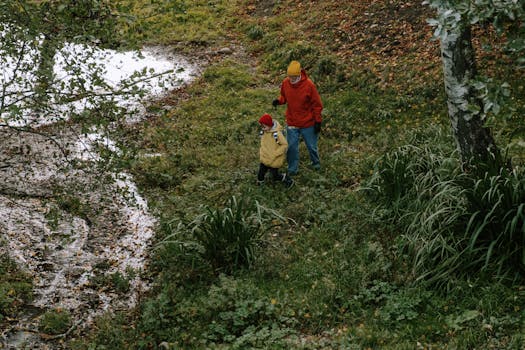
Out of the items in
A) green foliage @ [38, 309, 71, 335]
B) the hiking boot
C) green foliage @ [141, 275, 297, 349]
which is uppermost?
the hiking boot

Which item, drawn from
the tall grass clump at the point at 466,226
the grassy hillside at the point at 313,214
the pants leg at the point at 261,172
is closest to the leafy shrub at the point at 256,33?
the grassy hillside at the point at 313,214

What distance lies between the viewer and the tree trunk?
7.23 metres

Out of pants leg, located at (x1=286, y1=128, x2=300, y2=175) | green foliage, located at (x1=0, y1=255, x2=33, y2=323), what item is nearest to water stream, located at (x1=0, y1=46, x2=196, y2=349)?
green foliage, located at (x1=0, y1=255, x2=33, y2=323)

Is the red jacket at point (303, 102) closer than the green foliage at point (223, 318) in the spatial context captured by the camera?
No

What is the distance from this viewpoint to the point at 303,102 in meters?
9.81

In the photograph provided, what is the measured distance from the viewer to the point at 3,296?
7.44m

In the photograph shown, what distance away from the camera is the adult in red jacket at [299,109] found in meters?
9.79

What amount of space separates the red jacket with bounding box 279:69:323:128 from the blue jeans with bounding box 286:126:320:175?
12cm

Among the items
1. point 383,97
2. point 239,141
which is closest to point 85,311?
point 239,141

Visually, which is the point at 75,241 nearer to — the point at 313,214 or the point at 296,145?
the point at 313,214

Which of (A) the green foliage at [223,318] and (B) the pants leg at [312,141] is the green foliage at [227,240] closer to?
(A) the green foliage at [223,318]

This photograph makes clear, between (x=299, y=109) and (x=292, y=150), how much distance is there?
748 millimetres

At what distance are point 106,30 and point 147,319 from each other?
11.2 feet

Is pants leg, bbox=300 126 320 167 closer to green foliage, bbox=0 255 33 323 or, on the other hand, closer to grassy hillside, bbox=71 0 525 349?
grassy hillside, bbox=71 0 525 349
